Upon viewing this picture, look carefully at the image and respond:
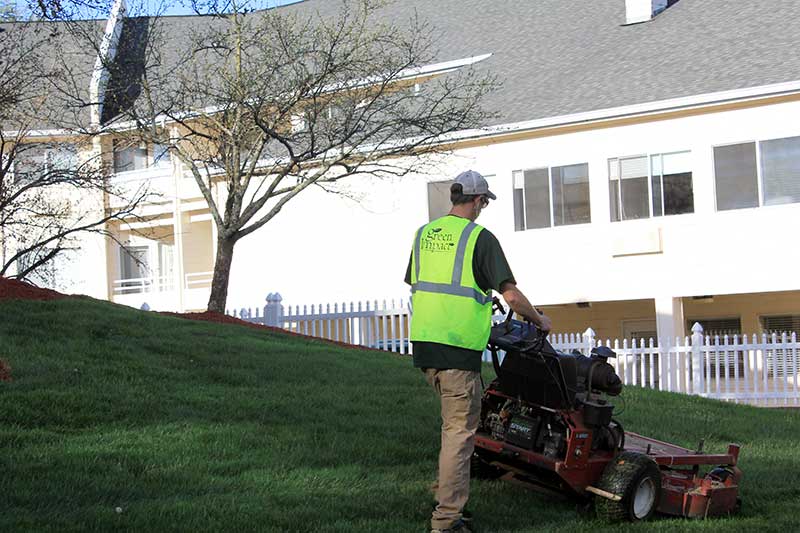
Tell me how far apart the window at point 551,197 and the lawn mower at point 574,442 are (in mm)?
15862

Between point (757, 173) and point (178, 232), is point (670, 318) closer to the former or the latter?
point (757, 173)

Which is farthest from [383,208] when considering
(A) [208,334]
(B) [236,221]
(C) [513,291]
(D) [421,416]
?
(C) [513,291]

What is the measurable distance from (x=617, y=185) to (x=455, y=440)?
17.1m

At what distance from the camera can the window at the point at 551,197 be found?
23.3 metres

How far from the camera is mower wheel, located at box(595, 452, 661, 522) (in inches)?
279

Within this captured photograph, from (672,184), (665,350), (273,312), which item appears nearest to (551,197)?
(672,184)

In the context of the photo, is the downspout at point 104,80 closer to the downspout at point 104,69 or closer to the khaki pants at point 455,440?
the downspout at point 104,69

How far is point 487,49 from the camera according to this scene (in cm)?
2747

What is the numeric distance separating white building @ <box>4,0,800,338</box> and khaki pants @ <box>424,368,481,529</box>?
15559mm

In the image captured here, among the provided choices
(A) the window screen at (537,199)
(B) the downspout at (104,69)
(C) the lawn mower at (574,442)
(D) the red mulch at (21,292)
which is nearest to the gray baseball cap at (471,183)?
(C) the lawn mower at (574,442)

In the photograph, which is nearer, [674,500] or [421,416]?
[674,500]

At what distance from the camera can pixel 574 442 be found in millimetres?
7062

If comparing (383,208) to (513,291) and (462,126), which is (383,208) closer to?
(462,126)

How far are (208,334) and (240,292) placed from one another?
14.2m
